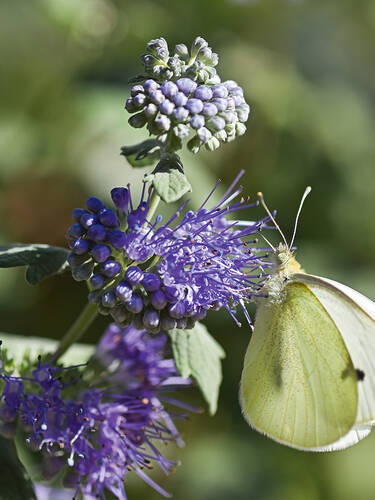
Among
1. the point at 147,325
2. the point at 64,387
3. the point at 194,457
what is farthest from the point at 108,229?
the point at 194,457

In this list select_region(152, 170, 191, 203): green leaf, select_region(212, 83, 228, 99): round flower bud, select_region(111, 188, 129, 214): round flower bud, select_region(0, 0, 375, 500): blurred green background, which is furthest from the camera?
select_region(0, 0, 375, 500): blurred green background

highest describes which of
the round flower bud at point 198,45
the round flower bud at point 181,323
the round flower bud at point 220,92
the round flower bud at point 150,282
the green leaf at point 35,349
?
the round flower bud at point 198,45

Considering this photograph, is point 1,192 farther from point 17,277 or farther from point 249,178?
point 249,178

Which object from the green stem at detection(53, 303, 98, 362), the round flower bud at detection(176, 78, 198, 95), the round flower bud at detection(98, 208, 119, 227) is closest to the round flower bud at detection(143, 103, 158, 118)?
the round flower bud at detection(176, 78, 198, 95)

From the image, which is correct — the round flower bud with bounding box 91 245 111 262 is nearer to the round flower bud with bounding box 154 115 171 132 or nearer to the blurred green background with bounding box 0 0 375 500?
the round flower bud with bounding box 154 115 171 132

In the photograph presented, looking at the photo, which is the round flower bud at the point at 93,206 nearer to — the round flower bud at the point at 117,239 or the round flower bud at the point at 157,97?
the round flower bud at the point at 117,239

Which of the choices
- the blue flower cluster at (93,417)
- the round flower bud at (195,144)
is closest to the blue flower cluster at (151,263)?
the round flower bud at (195,144)

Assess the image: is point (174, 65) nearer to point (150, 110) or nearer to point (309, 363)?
point (150, 110)
